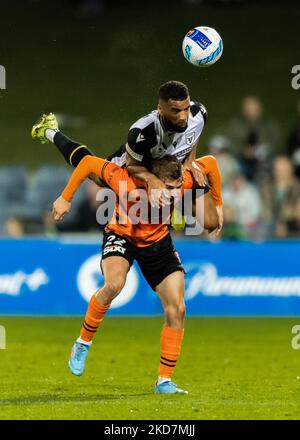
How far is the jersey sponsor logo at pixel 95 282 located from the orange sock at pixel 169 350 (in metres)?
5.58

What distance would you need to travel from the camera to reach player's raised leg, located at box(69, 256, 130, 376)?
891 centimetres

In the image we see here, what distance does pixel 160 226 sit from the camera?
9.29m

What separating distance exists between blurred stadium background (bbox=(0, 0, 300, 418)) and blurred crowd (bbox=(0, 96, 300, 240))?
0.07 ft

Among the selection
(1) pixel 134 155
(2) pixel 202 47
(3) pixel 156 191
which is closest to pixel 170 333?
(3) pixel 156 191

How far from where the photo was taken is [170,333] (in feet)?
29.3

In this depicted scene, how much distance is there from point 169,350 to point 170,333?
0.15 m

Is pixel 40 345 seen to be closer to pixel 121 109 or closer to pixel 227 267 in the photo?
pixel 227 267

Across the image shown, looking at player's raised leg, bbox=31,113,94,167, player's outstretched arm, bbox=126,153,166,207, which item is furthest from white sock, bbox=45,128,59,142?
player's outstretched arm, bbox=126,153,166,207

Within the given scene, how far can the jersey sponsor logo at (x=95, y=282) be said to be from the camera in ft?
47.7

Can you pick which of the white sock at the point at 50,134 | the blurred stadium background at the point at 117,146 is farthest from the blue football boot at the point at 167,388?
the white sock at the point at 50,134

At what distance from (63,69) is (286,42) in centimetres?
475

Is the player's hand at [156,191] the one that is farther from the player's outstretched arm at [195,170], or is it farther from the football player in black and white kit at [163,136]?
the player's outstretched arm at [195,170]

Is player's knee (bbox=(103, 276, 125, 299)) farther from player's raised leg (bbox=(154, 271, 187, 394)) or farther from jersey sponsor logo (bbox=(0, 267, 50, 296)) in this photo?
jersey sponsor logo (bbox=(0, 267, 50, 296))

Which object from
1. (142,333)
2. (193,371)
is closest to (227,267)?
(142,333)
